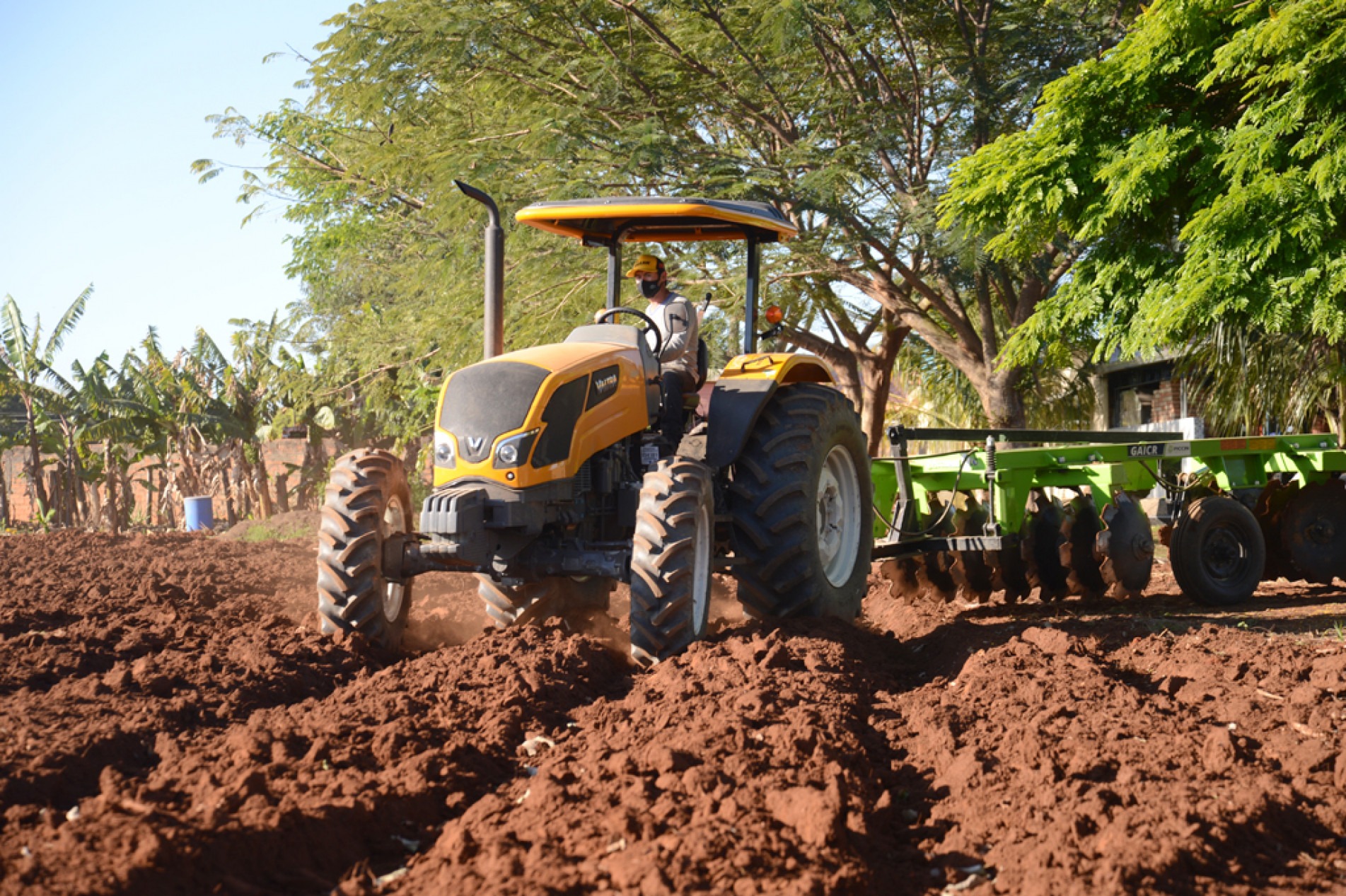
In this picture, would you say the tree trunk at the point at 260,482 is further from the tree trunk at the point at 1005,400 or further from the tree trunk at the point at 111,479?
the tree trunk at the point at 1005,400

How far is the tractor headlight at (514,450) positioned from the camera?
5.18 metres

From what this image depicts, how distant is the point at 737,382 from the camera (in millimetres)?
6168

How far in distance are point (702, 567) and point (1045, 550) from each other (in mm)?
3915

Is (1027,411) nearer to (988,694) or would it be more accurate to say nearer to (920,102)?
(920,102)

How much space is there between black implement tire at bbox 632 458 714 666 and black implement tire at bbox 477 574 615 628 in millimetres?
1310

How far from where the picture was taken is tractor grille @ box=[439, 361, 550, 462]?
5230 mm

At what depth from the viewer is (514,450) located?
5.19m

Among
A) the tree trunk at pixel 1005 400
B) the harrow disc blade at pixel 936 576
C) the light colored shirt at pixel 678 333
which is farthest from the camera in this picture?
the tree trunk at pixel 1005 400

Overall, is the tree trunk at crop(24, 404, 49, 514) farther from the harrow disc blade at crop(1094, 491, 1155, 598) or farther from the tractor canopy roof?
the harrow disc blade at crop(1094, 491, 1155, 598)

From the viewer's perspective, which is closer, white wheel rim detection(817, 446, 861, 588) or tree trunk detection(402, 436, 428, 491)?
white wheel rim detection(817, 446, 861, 588)

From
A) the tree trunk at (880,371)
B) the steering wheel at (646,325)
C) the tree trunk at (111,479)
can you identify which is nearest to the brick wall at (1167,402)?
the tree trunk at (880,371)

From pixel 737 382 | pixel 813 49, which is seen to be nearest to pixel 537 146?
pixel 813 49

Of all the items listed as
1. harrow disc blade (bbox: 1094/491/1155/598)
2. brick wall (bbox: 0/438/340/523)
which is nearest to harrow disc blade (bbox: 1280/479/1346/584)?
harrow disc blade (bbox: 1094/491/1155/598)

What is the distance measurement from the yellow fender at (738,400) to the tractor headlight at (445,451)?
4.13ft
